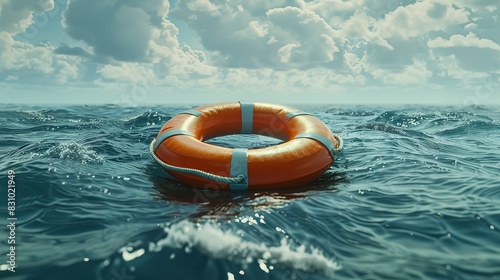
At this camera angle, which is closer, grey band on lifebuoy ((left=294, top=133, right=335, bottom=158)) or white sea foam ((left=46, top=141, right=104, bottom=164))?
grey band on lifebuoy ((left=294, top=133, right=335, bottom=158))

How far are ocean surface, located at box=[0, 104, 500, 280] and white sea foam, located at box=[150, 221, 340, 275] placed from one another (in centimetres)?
1

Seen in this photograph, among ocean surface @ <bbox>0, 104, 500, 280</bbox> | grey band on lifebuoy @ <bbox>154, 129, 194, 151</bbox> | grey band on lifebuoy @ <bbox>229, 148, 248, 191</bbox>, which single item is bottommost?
ocean surface @ <bbox>0, 104, 500, 280</bbox>

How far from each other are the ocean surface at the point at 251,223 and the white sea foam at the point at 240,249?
0.03ft

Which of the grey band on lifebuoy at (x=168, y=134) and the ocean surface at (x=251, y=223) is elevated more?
the grey band on lifebuoy at (x=168, y=134)

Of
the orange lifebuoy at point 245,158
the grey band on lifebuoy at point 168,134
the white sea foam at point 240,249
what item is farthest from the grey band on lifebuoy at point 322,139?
the white sea foam at point 240,249

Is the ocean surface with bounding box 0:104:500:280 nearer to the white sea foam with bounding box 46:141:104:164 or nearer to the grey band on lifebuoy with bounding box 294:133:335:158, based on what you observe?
the white sea foam with bounding box 46:141:104:164

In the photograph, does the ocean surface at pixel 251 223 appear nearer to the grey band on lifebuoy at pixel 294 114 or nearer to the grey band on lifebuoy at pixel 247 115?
the grey band on lifebuoy at pixel 294 114

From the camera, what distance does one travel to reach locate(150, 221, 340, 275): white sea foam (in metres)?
2.50

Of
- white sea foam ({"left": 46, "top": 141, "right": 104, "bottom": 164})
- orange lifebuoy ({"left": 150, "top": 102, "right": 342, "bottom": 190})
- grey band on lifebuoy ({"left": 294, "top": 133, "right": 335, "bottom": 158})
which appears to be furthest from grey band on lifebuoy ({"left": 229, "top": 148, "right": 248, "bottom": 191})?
white sea foam ({"left": 46, "top": 141, "right": 104, "bottom": 164})

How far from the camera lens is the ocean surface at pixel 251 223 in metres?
2.45

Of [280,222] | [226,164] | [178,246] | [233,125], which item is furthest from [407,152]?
[178,246]

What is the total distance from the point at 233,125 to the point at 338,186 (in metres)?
2.21

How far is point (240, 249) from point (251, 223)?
483mm

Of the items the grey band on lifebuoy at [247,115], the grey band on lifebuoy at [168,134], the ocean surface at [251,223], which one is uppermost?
the grey band on lifebuoy at [247,115]
